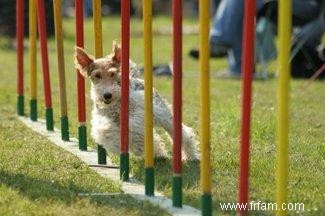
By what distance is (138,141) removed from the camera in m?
7.58

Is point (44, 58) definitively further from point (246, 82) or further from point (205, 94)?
point (246, 82)

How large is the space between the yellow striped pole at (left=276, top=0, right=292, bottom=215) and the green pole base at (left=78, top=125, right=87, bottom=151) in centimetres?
Answer: 336

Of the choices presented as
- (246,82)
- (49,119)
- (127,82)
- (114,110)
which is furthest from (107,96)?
(246,82)

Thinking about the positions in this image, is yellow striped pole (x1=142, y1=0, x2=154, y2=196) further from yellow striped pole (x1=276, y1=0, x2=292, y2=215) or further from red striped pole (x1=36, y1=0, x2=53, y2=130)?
red striped pole (x1=36, y1=0, x2=53, y2=130)

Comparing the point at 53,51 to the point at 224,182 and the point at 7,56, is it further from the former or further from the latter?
the point at 224,182

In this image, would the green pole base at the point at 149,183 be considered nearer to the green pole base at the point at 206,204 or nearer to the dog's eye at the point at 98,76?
the green pole base at the point at 206,204

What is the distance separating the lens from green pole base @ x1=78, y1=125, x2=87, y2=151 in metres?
8.37

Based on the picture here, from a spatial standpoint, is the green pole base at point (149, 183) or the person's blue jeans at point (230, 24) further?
the person's blue jeans at point (230, 24)

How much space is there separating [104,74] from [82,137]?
2.98ft

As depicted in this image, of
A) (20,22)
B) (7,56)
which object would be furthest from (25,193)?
→ (7,56)

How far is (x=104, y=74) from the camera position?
7.75 meters

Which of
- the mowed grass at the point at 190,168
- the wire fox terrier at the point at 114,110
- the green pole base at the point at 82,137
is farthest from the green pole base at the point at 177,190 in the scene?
the green pole base at the point at 82,137

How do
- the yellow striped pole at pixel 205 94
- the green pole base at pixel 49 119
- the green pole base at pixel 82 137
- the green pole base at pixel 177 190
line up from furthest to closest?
the green pole base at pixel 49 119, the green pole base at pixel 82 137, the green pole base at pixel 177 190, the yellow striped pole at pixel 205 94

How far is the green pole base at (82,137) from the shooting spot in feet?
27.5
